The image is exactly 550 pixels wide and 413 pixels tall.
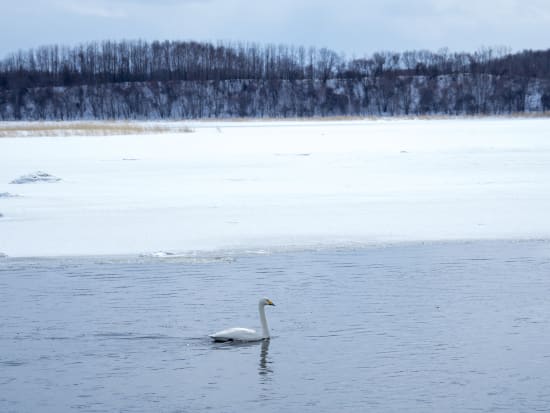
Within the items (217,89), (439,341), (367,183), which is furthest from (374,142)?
(217,89)

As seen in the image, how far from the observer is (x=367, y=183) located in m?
20.8

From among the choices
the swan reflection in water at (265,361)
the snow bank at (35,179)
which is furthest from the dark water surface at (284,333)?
the snow bank at (35,179)

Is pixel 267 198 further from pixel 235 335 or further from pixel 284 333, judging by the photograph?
pixel 235 335

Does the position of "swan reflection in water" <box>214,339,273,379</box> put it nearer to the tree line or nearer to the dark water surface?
the dark water surface

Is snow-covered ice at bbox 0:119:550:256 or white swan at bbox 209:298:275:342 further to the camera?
snow-covered ice at bbox 0:119:550:256

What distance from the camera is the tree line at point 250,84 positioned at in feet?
319

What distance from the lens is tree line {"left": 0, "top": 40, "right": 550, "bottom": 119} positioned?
97.1 metres

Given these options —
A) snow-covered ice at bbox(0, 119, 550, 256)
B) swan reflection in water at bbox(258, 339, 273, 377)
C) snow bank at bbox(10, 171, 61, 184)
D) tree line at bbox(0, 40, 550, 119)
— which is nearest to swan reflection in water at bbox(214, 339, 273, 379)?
swan reflection in water at bbox(258, 339, 273, 377)

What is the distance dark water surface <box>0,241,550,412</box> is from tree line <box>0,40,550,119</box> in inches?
3277

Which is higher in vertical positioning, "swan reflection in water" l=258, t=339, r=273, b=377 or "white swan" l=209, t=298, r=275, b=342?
"white swan" l=209, t=298, r=275, b=342

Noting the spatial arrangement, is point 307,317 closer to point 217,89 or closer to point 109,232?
point 109,232

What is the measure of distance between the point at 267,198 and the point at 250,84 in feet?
287

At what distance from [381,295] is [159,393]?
3.51 m

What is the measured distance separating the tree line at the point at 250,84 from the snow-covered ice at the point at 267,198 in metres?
65.4
